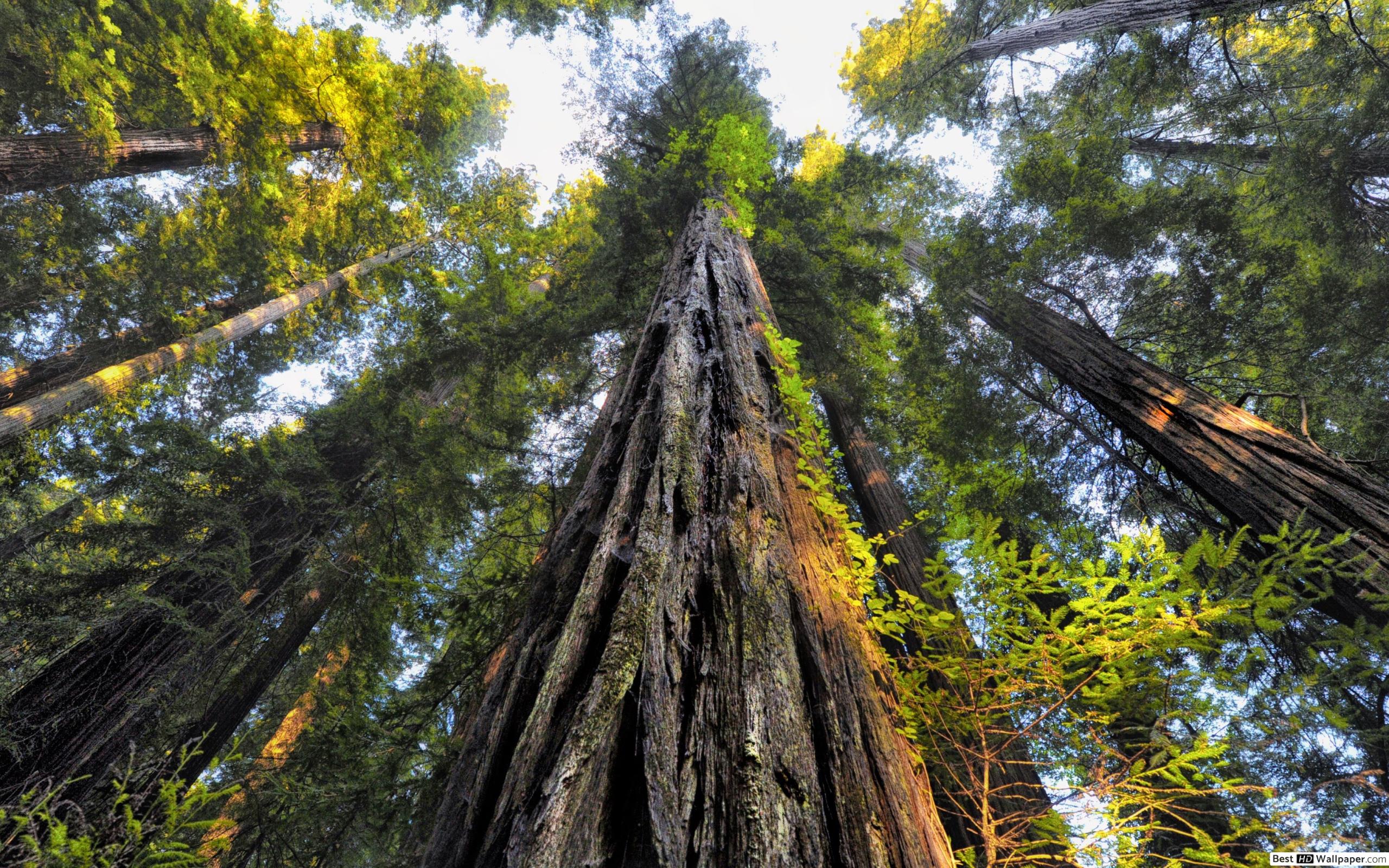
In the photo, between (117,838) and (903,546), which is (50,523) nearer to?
(117,838)

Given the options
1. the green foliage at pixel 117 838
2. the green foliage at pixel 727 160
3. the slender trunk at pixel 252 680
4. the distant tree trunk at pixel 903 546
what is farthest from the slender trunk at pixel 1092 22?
the slender trunk at pixel 252 680

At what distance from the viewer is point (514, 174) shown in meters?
10.6

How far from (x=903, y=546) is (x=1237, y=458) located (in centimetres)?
283

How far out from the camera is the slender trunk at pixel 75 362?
6148 millimetres

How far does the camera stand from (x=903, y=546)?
561 centimetres

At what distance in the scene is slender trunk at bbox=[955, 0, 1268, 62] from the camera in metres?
5.07

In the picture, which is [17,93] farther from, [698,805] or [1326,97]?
[1326,97]

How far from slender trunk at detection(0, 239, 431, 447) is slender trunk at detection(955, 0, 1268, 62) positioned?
1026 centimetres

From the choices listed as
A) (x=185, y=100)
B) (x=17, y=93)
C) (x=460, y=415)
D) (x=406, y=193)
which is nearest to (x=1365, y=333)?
(x=460, y=415)

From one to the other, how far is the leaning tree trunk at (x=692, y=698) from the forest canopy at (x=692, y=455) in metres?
0.01

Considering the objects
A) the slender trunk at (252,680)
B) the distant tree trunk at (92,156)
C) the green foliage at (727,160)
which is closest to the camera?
the slender trunk at (252,680)

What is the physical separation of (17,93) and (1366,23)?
50.3ft

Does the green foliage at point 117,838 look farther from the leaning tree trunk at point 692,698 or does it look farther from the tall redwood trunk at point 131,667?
the tall redwood trunk at point 131,667

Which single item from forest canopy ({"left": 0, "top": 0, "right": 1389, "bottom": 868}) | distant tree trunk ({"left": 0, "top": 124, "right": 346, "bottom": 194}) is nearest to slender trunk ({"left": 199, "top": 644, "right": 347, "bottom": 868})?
forest canopy ({"left": 0, "top": 0, "right": 1389, "bottom": 868})
